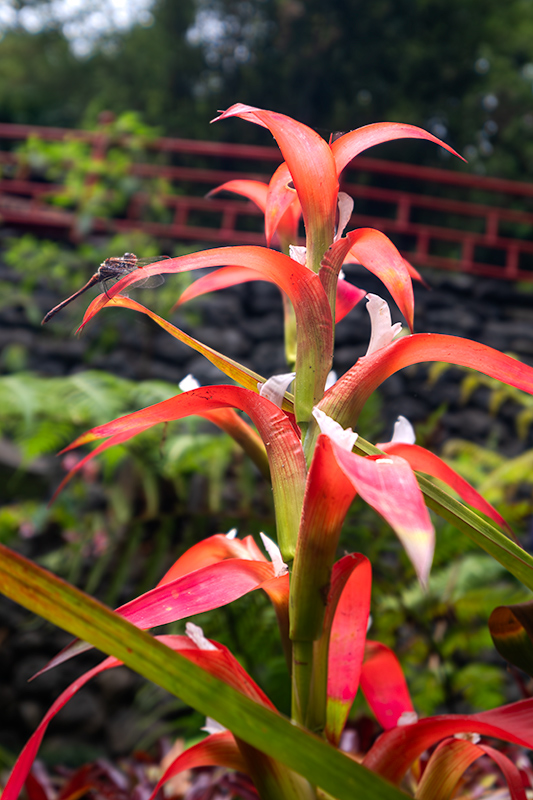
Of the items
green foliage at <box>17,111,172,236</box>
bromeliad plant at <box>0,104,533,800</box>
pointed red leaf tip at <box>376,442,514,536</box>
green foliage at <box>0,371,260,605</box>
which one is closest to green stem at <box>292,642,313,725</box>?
bromeliad plant at <box>0,104,533,800</box>

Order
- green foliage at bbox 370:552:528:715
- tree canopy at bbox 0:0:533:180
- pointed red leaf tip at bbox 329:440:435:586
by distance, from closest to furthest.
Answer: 1. pointed red leaf tip at bbox 329:440:435:586
2. green foliage at bbox 370:552:528:715
3. tree canopy at bbox 0:0:533:180

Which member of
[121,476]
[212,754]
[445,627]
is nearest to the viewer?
[212,754]

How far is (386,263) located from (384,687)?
11.2 inches

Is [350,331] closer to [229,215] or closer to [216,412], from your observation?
[229,215]

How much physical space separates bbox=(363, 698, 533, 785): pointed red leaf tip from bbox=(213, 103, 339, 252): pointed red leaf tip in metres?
0.27

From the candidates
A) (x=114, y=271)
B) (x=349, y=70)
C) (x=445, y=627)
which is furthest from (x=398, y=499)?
(x=349, y=70)

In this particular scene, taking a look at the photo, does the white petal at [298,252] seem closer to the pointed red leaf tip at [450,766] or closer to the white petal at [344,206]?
the white petal at [344,206]

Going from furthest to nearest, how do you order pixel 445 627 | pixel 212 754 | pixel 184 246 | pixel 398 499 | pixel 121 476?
pixel 184 246 → pixel 121 476 → pixel 445 627 → pixel 212 754 → pixel 398 499

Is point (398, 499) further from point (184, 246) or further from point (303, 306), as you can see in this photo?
point (184, 246)

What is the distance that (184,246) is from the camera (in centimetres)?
311

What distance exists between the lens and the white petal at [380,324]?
0.29 meters

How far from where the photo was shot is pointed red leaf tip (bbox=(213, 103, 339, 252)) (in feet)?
0.94

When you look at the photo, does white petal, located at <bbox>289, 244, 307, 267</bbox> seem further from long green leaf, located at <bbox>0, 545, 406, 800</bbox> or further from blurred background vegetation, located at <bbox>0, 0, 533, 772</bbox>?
long green leaf, located at <bbox>0, 545, 406, 800</bbox>

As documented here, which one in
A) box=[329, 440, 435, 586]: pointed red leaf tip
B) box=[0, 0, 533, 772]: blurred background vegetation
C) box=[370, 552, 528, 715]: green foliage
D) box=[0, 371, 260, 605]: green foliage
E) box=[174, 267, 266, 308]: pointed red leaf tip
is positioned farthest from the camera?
box=[0, 371, 260, 605]: green foliage
